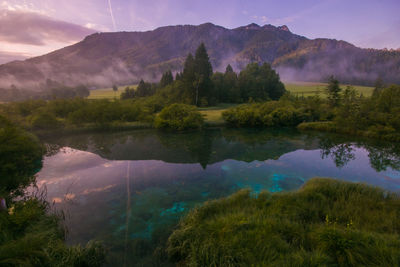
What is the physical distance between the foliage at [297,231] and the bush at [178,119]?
23336 millimetres

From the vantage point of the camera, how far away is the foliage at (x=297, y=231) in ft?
16.8

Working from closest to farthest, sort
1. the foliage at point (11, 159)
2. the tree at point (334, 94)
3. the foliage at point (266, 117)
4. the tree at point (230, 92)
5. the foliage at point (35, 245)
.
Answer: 1. the foliage at point (35, 245)
2. the foliage at point (11, 159)
3. the foliage at point (266, 117)
4. the tree at point (334, 94)
5. the tree at point (230, 92)

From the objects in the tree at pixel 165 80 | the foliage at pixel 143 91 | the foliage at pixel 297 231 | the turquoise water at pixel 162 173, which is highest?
the tree at pixel 165 80

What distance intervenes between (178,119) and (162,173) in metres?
18.0

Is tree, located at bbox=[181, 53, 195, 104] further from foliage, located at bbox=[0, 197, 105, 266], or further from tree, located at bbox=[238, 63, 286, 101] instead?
foliage, located at bbox=[0, 197, 105, 266]

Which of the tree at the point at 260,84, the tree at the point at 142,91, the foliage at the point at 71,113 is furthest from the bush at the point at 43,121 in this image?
the tree at the point at 260,84

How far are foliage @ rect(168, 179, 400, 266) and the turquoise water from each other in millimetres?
2020

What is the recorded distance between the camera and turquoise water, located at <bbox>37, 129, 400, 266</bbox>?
350 inches

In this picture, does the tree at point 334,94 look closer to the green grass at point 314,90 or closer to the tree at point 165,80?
the green grass at point 314,90

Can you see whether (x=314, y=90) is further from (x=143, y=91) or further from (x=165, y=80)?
(x=143, y=91)

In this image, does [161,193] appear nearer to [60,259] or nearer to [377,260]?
[60,259]

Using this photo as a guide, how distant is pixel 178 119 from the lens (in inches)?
1281

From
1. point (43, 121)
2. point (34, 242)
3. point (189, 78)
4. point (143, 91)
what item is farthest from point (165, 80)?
point (34, 242)

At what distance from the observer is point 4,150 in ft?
40.0
